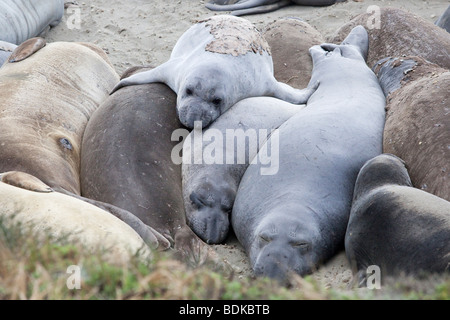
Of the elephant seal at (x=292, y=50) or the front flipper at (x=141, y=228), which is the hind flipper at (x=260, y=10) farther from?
the front flipper at (x=141, y=228)

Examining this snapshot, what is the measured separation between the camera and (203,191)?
15.3ft

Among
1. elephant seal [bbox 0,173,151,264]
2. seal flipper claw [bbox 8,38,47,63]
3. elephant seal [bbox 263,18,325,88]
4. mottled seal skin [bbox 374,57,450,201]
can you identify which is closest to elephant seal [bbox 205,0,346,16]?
elephant seal [bbox 263,18,325,88]

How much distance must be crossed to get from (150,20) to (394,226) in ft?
19.8

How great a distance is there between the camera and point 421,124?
15.0ft

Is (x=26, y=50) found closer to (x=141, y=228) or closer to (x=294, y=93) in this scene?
(x=294, y=93)

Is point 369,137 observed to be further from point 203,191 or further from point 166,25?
point 166,25

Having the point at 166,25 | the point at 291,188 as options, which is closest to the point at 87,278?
the point at 291,188

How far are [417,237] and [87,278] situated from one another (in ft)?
5.84

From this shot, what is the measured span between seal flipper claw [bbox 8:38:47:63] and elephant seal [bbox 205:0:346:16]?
3.55 m

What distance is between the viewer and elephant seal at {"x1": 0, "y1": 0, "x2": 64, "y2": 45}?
8234 millimetres

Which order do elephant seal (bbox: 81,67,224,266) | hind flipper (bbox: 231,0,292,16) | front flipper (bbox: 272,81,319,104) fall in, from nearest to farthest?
elephant seal (bbox: 81,67,224,266)
front flipper (bbox: 272,81,319,104)
hind flipper (bbox: 231,0,292,16)

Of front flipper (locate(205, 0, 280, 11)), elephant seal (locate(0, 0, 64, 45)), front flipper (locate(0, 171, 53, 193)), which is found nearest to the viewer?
front flipper (locate(0, 171, 53, 193))

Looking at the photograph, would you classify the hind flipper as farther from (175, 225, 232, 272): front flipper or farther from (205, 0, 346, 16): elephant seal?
(175, 225, 232, 272): front flipper

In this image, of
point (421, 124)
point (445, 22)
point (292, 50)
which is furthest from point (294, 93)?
point (445, 22)
